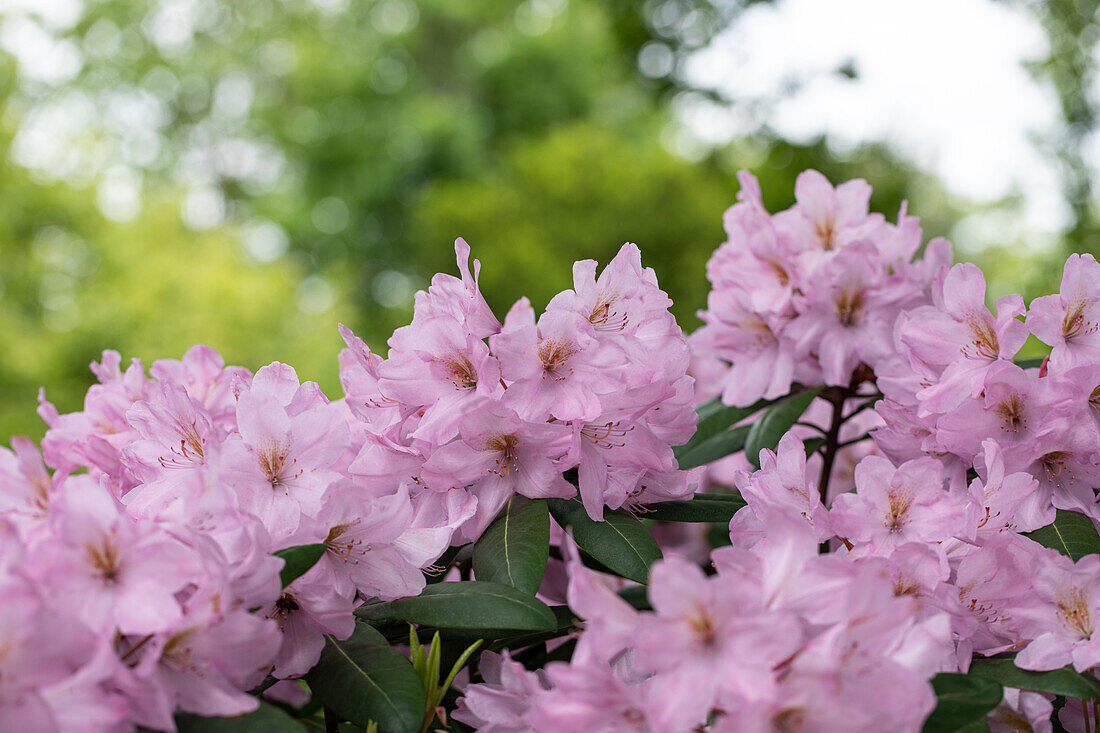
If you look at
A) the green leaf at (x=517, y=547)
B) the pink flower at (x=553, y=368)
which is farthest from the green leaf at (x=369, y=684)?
the pink flower at (x=553, y=368)

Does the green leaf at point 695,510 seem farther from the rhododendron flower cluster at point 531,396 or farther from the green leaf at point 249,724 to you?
the green leaf at point 249,724

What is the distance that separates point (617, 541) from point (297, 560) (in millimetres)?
272

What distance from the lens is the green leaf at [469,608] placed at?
669 millimetres

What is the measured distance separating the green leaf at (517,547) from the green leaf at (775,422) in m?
0.38

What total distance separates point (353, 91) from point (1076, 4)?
36.3ft

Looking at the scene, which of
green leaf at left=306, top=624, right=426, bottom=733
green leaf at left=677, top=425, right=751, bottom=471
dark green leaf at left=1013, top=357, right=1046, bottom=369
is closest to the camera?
green leaf at left=306, top=624, right=426, bottom=733

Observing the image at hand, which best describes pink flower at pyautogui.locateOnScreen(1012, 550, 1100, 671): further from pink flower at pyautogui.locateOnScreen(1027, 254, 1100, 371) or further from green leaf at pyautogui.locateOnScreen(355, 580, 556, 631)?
green leaf at pyautogui.locateOnScreen(355, 580, 556, 631)

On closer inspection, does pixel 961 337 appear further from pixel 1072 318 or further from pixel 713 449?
pixel 713 449

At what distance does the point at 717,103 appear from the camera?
26.7 feet

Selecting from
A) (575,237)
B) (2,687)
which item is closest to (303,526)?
(2,687)

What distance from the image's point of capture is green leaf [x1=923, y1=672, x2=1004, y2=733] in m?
0.59

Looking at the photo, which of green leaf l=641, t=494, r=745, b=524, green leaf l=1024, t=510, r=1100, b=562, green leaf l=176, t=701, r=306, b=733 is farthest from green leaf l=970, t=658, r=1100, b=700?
green leaf l=176, t=701, r=306, b=733

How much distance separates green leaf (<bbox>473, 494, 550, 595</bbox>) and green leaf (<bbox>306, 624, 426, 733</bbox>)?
0.35 ft

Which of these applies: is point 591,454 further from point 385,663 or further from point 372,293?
point 372,293
